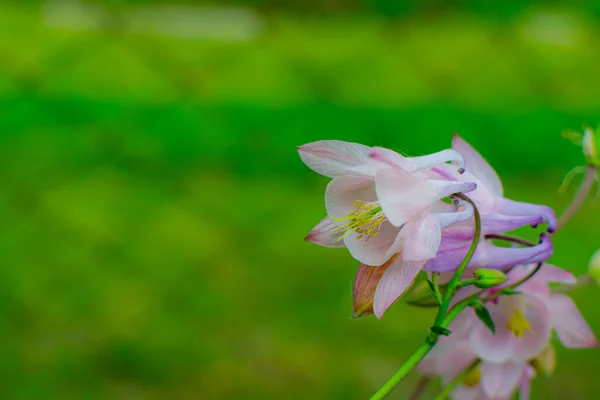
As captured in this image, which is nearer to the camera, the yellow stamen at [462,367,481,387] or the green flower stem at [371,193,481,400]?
the green flower stem at [371,193,481,400]

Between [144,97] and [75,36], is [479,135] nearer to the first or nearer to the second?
[144,97]

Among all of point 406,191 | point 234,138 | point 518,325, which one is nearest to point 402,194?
point 406,191

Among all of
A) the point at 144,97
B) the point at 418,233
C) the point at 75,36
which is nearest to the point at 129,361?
the point at 144,97

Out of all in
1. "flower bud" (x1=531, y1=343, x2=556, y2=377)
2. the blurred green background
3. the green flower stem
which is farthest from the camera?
the blurred green background

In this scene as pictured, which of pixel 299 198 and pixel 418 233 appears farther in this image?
pixel 299 198

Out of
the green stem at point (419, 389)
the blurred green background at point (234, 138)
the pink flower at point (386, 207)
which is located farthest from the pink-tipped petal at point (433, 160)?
the blurred green background at point (234, 138)

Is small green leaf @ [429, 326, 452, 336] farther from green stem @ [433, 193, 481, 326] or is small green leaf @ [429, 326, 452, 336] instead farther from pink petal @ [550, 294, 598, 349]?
pink petal @ [550, 294, 598, 349]

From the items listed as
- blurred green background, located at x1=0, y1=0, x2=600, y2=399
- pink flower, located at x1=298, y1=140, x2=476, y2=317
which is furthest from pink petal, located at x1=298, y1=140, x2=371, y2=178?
blurred green background, located at x1=0, y1=0, x2=600, y2=399
